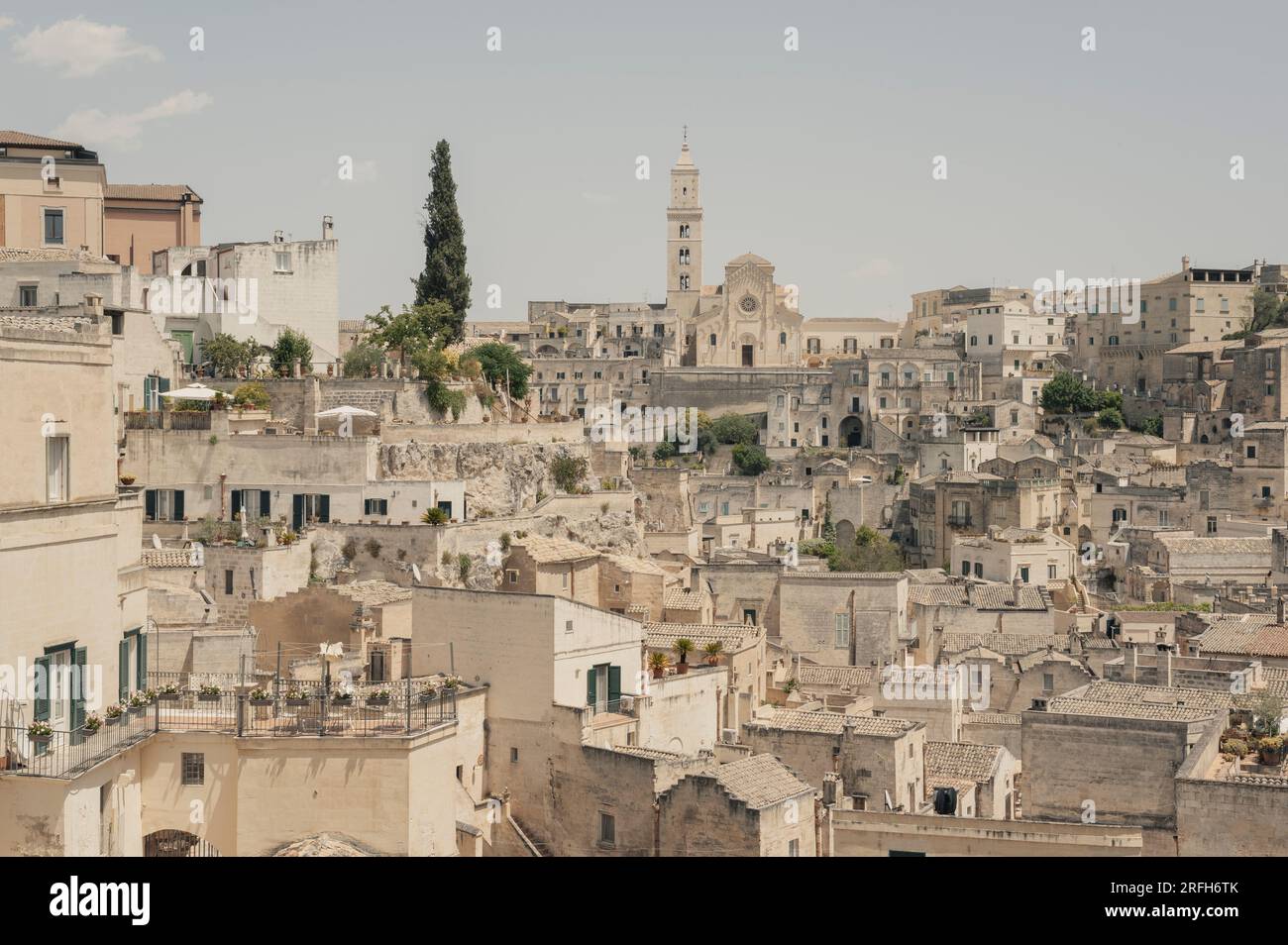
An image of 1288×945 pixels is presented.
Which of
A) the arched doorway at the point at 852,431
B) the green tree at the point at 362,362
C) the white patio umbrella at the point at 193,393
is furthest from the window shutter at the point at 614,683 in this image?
the arched doorway at the point at 852,431

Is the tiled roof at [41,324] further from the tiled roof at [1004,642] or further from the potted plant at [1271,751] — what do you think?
the tiled roof at [1004,642]

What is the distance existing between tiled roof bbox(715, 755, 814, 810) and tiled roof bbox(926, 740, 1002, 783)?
17.3ft

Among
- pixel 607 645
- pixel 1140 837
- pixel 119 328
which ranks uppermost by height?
pixel 119 328

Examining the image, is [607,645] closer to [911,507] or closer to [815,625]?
[815,625]

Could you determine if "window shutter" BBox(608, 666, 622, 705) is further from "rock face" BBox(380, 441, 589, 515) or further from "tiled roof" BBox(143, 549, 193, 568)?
"rock face" BBox(380, 441, 589, 515)

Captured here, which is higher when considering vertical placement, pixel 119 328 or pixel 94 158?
pixel 94 158

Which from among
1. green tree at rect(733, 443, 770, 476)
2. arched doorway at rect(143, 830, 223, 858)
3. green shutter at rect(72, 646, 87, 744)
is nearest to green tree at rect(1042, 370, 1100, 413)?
green tree at rect(733, 443, 770, 476)

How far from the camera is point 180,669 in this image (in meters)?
25.6

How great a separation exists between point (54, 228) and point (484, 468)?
13516mm

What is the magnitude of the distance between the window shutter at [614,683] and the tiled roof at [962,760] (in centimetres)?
529

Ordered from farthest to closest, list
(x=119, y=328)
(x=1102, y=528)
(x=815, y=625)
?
1. (x=1102, y=528)
2. (x=815, y=625)
3. (x=119, y=328)

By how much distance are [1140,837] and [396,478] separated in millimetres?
20192

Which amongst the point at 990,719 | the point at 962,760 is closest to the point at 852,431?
the point at 990,719
